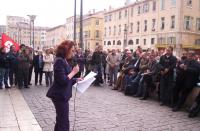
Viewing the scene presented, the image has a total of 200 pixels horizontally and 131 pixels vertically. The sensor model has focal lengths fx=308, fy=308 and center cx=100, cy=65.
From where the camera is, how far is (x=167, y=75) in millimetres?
9477

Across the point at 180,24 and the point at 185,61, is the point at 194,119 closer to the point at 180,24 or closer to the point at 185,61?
the point at 185,61

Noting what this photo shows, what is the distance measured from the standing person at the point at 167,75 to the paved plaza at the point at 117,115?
1.23 ft

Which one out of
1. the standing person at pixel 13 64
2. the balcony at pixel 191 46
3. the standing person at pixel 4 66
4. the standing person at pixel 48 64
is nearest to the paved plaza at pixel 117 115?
the standing person at pixel 4 66

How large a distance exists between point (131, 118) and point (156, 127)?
92 centimetres

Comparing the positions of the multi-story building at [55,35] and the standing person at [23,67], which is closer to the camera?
the standing person at [23,67]

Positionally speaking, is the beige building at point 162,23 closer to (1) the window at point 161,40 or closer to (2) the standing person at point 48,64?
(1) the window at point 161,40

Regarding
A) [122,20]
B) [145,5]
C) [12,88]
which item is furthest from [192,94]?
[122,20]

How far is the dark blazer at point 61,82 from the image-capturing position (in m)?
4.84

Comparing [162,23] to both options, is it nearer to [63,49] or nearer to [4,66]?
[4,66]

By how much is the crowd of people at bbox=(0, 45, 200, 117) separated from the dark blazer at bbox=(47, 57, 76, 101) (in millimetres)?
4239

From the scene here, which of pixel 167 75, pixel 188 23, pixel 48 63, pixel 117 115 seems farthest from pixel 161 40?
pixel 117 115

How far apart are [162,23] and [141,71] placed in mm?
39679

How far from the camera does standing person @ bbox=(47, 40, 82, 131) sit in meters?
4.86

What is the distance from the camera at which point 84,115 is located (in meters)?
7.86
